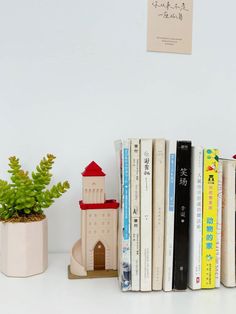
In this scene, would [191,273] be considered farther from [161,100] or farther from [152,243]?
[161,100]

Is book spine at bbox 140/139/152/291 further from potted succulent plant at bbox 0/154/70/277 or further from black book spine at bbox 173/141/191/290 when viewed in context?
potted succulent plant at bbox 0/154/70/277

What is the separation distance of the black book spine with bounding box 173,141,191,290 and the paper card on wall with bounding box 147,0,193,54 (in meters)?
0.36

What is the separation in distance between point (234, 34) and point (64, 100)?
0.49 metres

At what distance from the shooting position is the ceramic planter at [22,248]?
665mm

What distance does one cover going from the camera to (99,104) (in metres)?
0.84

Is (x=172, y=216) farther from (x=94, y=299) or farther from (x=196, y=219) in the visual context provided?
(x=94, y=299)

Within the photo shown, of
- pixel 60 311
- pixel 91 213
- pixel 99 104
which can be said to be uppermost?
pixel 99 104

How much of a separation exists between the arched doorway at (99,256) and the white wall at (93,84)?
0.16 metres

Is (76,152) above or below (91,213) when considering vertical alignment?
above

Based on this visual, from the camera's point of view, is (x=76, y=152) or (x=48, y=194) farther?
(x=76, y=152)

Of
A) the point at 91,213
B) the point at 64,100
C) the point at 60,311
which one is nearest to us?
the point at 60,311

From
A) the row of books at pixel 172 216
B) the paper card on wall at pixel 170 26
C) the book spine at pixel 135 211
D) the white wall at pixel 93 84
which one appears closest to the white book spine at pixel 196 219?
the row of books at pixel 172 216

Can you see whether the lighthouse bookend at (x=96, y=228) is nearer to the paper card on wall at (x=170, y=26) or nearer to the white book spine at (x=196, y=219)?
the white book spine at (x=196, y=219)

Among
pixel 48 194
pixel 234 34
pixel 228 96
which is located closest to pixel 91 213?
pixel 48 194
